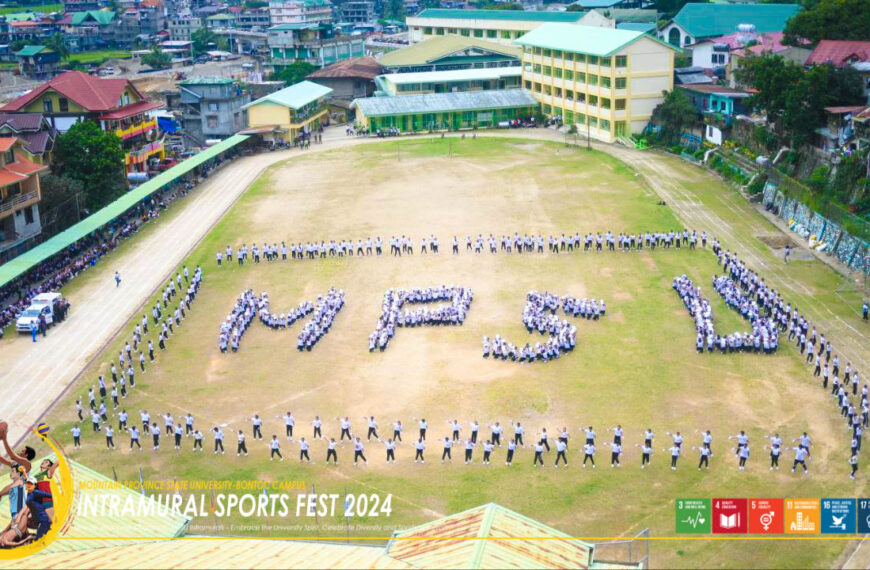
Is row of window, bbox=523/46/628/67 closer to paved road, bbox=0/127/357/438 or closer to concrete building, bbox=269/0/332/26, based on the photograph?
paved road, bbox=0/127/357/438

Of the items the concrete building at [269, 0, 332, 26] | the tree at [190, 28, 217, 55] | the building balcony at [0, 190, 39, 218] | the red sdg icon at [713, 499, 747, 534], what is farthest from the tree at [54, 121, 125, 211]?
the concrete building at [269, 0, 332, 26]

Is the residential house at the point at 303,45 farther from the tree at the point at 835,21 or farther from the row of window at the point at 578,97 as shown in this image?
the tree at the point at 835,21

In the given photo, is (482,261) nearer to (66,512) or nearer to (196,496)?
(196,496)

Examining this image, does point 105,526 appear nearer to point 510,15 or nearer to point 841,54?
point 841,54

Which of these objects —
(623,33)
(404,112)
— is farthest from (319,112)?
(623,33)

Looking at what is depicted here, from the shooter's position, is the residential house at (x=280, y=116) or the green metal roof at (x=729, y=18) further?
the green metal roof at (x=729, y=18)

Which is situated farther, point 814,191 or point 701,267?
point 814,191

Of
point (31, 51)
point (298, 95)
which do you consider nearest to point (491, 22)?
point (298, 95)

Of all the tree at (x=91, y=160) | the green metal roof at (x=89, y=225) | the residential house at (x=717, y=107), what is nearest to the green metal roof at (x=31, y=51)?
the green metal roof at (x=89, y=225)
